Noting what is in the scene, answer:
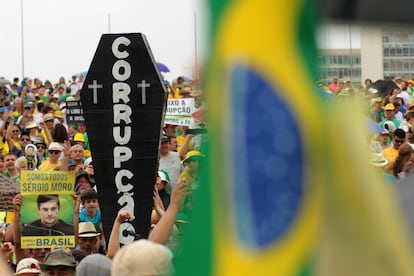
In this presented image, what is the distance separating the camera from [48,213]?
7.91 meters

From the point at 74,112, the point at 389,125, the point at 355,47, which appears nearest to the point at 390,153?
the point at 389,125

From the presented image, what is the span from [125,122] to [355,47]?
5986 millimetres

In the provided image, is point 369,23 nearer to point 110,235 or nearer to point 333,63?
point 333,63

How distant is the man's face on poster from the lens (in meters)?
7.86

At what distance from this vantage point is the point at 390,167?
332 inches

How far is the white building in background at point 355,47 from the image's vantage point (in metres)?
1.13

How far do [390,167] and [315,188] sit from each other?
7.43 meters

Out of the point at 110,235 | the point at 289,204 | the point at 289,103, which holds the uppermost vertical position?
the point at 289,103

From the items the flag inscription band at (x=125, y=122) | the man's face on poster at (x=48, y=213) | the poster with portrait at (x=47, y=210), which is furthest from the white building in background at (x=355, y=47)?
the man's face on poster at (x=48, y=213)

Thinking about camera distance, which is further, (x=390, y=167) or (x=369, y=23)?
(x=390, y=167)

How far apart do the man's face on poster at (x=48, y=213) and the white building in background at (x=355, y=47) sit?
22.0 feet

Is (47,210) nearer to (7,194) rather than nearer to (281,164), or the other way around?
(7,194)

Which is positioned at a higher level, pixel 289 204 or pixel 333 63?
pixel 333 63

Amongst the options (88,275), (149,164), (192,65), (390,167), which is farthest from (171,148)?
(192,65)
